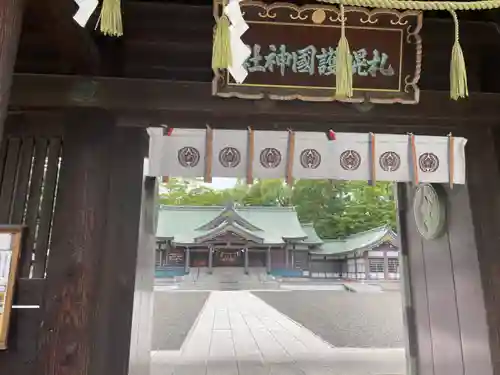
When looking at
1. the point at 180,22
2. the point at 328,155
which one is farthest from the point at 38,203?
the point at 328,155

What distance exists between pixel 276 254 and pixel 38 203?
1906 centimetres

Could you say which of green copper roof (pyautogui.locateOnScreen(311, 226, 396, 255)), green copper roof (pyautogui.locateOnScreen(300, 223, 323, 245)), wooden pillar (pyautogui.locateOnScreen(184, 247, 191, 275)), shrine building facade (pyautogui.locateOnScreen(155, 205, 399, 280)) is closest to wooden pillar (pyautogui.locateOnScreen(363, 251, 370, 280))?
shrine building facade (pyautogui.locateOnScreen(155, 205, 399, 280))

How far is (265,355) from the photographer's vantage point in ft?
20.7

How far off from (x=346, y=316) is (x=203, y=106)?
9.20 m

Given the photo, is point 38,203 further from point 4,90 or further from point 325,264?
point 325,264

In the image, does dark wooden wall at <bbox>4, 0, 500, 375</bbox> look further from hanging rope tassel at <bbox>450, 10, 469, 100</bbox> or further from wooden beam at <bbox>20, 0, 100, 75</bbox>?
hanging rope tassel at <bbox>450, 10, 469, 100</bbox>

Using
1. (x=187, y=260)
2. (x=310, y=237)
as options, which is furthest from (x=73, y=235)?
(x=310, y=237)

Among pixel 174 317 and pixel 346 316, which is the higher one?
pixel 346 316

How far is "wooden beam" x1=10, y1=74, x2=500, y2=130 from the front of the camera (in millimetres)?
2652

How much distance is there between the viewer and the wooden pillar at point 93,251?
2.39m

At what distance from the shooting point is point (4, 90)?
1388 millimetres

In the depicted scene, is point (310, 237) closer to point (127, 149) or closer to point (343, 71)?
point (127, 149)

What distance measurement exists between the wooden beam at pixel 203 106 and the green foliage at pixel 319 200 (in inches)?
810

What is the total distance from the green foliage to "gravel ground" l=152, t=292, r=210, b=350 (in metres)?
9.84
